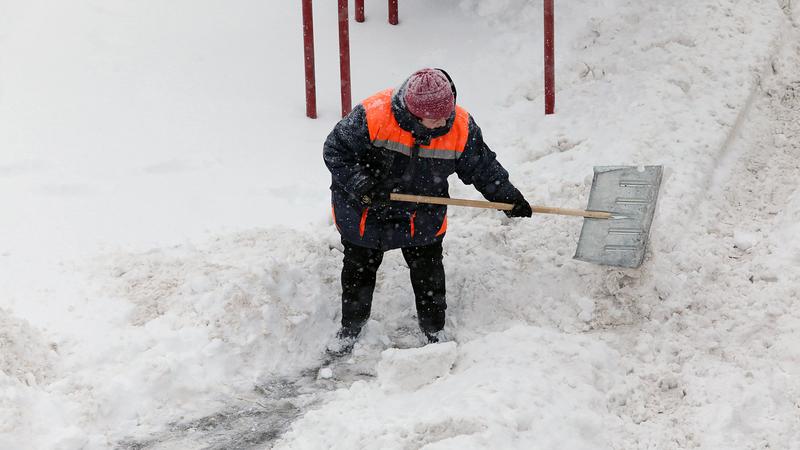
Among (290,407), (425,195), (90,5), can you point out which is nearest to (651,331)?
(425,195)

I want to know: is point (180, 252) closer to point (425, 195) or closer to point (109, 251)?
point (109, 251)

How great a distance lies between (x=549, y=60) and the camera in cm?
595

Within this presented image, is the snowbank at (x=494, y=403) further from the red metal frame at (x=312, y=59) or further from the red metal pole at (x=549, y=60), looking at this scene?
the red metal frame at (x=312, y=59)

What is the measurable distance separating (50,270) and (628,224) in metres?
3.02

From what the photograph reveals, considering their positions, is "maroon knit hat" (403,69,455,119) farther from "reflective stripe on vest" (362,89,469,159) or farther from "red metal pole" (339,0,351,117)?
"red metal pole" (339,0,351,117)

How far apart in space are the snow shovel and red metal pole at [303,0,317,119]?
2425 millimetres

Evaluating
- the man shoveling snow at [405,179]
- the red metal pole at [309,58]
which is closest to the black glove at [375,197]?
the man shoveling snow at [405,179]

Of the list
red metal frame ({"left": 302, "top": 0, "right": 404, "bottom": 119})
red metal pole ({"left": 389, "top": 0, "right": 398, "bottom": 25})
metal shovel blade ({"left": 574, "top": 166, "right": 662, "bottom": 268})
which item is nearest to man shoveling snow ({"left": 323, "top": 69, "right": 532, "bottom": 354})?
metal shovel blade ({"left": 574, "top": 166, "right": 662, "bottom": 268})

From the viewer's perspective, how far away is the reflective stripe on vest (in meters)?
3.81

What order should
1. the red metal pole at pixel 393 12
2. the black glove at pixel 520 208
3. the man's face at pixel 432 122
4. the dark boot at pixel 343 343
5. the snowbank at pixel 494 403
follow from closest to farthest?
the snowbank at pixel 494 403, the man's face at pixel 432 122, the black glove at pixel 520 208, the dark boot at pixel 343 343, the red metal pole at pixel 393 12

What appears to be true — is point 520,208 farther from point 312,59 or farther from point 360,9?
point 360,9

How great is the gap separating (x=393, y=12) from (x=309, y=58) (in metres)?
1.32

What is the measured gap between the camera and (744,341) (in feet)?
12.5

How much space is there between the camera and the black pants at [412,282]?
4203mm
